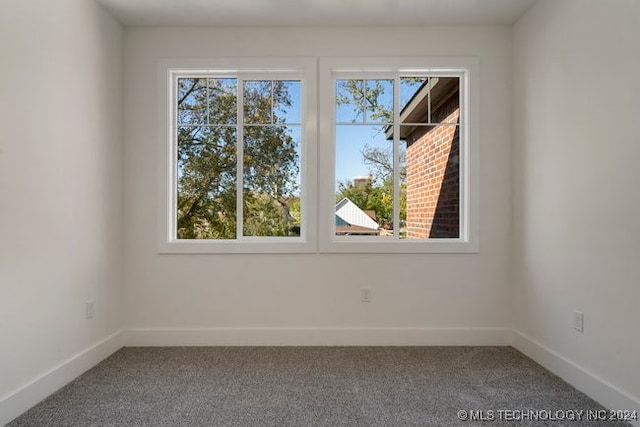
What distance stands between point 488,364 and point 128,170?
3254 millimetres

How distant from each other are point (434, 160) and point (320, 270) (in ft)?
4.57

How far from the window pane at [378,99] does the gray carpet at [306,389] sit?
199 centimetres

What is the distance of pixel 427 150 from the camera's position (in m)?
3.18

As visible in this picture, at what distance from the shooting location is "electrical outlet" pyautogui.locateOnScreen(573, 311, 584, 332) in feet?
7.46

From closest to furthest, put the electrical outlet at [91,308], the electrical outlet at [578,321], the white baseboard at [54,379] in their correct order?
the white baseboard at [54,379], the electrical outlet at [578,321], the electrical outlet at [91,308]

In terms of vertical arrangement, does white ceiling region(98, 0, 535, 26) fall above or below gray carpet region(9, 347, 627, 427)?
above

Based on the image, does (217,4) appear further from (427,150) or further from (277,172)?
(427,150)

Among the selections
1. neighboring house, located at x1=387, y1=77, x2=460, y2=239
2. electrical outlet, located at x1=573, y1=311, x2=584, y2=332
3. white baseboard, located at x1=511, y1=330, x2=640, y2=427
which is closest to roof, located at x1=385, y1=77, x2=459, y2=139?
neighboring house, located at x1=387, y1=77, x2=460, y2=239

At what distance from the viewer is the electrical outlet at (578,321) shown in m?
2.28

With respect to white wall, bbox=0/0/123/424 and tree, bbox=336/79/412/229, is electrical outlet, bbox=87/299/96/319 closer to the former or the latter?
white wall, bbox=0/0/123/424

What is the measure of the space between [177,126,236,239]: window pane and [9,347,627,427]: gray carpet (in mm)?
1033

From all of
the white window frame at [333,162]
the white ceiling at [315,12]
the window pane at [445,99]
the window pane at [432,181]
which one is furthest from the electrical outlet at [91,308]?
the window pane at [445,99]

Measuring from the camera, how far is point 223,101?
10.4 ft

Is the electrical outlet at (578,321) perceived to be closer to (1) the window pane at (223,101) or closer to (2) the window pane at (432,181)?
(2) the window pane at (432,181)
